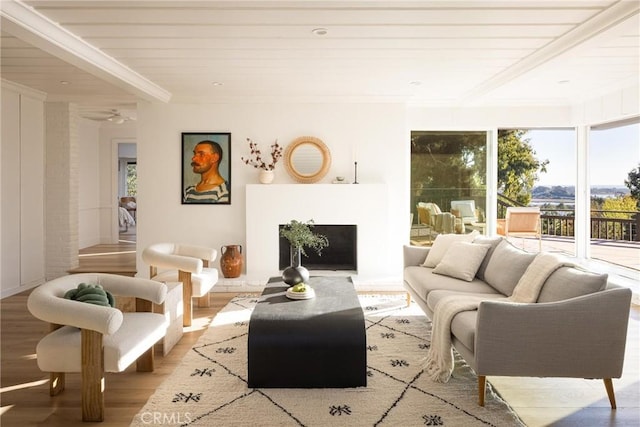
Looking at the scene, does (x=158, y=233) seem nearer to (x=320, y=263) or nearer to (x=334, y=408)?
(x=320, y=263)

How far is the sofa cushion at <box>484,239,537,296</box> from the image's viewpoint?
11.7 ft

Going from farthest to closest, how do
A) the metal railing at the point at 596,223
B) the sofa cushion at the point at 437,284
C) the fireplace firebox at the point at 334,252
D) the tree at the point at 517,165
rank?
the metal railing at the point at 596,223, the tree at the point at 517,165, the fireplace firebox at the point at 334,252, the sofa cushion at the point at 437,284

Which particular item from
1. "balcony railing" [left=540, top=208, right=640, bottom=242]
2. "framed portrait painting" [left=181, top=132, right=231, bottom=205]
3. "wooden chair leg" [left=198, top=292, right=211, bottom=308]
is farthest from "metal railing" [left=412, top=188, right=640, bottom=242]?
"wooden chair leg" [left=198, top=292, right=211, bottom=308]

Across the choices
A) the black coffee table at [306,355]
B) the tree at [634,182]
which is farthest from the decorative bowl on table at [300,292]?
the tree at [634,182]

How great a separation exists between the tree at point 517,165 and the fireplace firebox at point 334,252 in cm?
268

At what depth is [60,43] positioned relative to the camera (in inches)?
138

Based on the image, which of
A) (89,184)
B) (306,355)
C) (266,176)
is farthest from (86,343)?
(89,184)

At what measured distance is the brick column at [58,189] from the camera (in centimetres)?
652

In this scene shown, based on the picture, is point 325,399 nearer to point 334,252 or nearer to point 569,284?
point 569,284

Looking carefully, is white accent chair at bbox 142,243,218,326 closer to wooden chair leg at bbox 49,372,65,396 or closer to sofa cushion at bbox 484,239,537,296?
wooden chair leg at bbox 49,372,65,396

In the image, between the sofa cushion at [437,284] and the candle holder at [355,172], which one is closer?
the sofa cushion at [437,284]

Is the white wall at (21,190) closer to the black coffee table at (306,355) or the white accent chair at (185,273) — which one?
the white accent chair at (185,273)

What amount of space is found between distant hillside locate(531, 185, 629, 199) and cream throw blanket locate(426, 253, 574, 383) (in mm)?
4256

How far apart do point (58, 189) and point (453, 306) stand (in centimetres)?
579
